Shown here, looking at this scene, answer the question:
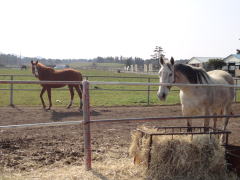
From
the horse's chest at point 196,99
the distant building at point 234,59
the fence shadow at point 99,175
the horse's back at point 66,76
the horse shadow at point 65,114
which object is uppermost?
the distant building at point 234,59

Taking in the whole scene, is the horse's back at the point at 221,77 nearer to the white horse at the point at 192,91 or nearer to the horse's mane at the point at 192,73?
the white horse at the point at 192,91

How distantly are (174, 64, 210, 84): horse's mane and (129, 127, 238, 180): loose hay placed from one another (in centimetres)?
162

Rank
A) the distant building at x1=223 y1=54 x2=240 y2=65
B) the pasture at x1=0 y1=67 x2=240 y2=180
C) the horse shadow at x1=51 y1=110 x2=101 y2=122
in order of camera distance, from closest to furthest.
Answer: the pasture at x1=0 y1=67 x2=240 y2=180
the horse shadow at x1=51 y1=110 x2=101 y2=122
the distant building at x1=223 y1=54 x2=240 y2=65

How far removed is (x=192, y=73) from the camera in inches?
208

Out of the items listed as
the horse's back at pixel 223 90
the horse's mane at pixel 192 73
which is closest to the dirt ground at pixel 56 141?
the horse's back at pixel 223 90

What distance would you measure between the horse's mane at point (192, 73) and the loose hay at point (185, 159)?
1623mm

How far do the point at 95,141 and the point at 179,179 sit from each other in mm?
2389

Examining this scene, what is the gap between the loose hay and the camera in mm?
3738

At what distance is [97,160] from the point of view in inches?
181

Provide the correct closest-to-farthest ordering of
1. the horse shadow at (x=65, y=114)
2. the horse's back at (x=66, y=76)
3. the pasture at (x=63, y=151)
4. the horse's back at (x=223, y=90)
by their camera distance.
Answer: the pasture at (x=63, y=151), the horse's back at (x=223, y=90), the horse shadow at (x=65, y=114), the horse's back at (x=66, y=76)

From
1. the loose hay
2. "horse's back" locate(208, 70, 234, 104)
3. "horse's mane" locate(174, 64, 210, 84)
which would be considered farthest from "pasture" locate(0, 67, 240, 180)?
"horse's mane" locate(174, 64, 210, 84)

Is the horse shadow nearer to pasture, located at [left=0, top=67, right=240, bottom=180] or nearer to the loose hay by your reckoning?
pasture, located at [left=0, top=67, right=240, bottom=180]

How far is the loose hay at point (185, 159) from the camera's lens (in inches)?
147

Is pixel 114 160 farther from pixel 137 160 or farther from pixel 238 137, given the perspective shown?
pixel 238 137
